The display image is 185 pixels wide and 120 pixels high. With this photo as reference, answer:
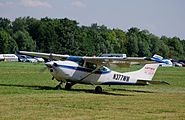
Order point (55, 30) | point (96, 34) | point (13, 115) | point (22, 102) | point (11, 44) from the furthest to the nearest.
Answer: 1. point (96, 34)
2. point (55, 30)
3. point (11, 44)
4. point (22, 102)
5. point (13, 115)

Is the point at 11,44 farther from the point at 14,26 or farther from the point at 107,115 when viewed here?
the point at 107,115

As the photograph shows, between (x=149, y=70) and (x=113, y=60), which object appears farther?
(x=149, y=70)

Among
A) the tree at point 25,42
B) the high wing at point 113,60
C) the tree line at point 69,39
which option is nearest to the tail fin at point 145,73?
the high wing at point 113,60

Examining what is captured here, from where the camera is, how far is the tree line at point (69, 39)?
140000mm

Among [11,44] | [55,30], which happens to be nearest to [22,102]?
[11,44]

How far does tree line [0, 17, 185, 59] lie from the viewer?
14000 centimetres

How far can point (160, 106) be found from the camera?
17500mm

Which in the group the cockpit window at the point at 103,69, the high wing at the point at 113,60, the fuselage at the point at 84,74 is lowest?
the fuselage at the point at 84,74

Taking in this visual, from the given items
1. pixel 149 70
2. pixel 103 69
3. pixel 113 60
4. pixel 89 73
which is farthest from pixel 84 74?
pixel 149 70

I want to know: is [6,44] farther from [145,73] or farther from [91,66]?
[91,66]

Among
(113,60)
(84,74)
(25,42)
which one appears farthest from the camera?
(25,42)

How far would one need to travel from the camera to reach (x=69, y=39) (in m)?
145

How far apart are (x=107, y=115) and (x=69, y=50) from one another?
127 m

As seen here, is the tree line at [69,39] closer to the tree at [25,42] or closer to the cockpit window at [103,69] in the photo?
the tree at [25,42]
